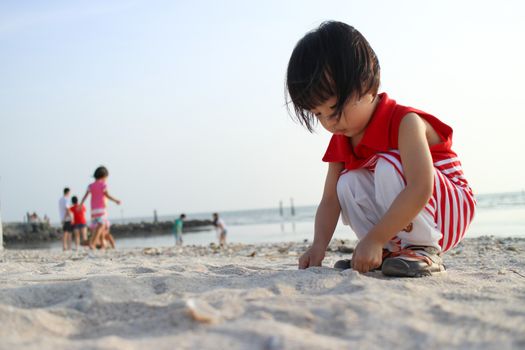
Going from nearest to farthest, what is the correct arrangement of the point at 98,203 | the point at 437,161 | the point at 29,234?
the point at 437,161, the point at 98,203, the point at 29,234

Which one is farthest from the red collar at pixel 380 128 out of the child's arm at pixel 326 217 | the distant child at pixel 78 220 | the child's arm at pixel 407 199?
the distant child at pixel 78 220

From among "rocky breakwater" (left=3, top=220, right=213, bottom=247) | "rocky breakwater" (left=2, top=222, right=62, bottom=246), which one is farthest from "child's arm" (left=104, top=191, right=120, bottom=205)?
"rocky breakwater" (left=2, top=222, right=62, bottom=246)

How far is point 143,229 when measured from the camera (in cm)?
3728

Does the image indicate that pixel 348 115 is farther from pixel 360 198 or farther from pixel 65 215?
pixel 65 215

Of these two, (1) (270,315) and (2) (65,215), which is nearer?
(1) (270,315)

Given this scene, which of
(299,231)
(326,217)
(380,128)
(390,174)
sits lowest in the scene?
(299,231)

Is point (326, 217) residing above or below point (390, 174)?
below

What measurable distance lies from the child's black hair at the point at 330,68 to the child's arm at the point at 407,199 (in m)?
0.33

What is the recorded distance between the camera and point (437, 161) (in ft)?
8.55

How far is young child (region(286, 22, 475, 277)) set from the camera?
2.30 meters

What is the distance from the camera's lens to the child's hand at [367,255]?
2316 millimetres

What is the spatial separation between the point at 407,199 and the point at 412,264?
287 millimetres

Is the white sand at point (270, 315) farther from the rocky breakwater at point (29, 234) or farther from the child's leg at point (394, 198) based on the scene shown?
the rocky breakwater at point (29, 234)

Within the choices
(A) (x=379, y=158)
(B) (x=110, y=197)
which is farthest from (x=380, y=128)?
(B) (x=110, y=197)
